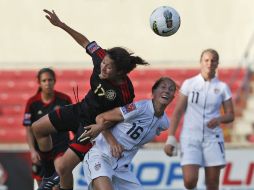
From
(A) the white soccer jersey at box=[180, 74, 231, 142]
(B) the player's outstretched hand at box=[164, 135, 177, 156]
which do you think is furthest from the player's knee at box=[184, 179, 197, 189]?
(A) the white soccer jersey at box=[180, 74, 231, 142]

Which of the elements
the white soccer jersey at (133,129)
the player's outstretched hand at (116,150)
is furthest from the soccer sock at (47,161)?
the player's outstretched hand at (116,150)

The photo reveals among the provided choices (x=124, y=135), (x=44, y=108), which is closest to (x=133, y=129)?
(x=124, y=135)

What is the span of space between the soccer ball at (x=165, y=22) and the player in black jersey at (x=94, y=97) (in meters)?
0.60

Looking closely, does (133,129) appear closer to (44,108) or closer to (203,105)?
(203,105)

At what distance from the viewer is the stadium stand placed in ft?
49.3

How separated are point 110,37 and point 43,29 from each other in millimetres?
1675

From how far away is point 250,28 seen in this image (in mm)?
17000

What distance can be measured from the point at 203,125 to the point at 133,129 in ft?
6.83

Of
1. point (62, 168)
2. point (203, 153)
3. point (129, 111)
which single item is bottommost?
point (203, 153)

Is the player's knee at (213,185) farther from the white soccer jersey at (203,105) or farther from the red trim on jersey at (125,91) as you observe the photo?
the red trim on jersey at (125,91)

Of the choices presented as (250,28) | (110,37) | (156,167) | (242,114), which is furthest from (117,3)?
(156,167)

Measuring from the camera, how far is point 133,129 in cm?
630

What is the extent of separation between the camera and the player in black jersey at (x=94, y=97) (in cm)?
627

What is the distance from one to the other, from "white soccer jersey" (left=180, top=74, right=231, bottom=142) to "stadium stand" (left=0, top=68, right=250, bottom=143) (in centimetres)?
628
